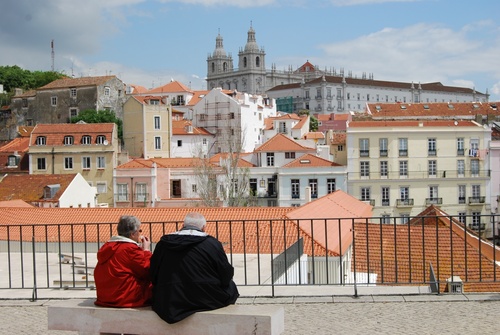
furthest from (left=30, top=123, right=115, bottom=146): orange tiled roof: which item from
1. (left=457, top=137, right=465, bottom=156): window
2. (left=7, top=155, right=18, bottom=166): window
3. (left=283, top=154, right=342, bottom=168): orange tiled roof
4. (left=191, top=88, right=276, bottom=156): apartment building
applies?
(left=457, top=137, right=465, bottom=156): window

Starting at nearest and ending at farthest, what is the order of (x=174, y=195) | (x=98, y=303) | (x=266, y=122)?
(x=98, y=303) < (x=174, y=195) < (x=266, y=122)

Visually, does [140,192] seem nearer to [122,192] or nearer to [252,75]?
[122,192]

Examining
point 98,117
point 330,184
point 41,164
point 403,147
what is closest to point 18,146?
point 41,164

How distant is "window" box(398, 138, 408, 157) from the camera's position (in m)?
50.2

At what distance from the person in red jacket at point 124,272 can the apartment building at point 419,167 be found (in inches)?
1733

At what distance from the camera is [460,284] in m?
9.10

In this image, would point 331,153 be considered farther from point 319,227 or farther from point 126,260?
point 126,260

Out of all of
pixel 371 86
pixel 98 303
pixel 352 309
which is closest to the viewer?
pixel 98 303

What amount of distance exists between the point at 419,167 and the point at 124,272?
45.8m

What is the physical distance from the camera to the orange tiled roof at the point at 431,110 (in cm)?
7256

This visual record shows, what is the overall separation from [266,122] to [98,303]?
71.3 metres

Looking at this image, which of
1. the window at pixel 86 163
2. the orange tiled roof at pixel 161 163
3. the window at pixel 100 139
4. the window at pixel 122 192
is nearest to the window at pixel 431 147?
the orange tiled roof at pixel 161 163

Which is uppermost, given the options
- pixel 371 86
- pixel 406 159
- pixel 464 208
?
pixel 371 86

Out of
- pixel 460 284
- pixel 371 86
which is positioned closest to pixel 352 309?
pixel 460 284
